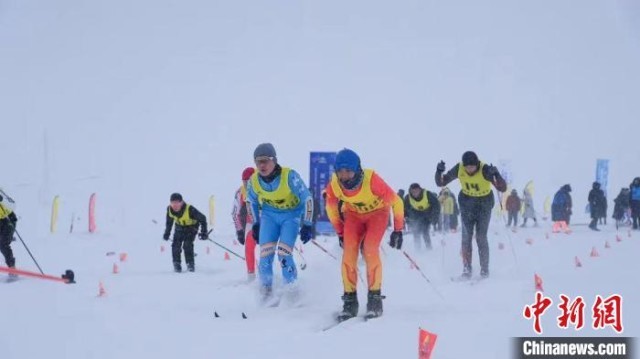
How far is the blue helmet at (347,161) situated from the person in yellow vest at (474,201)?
2832 mm

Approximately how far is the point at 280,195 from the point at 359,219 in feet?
3.24

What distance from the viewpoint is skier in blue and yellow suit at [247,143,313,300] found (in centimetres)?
670

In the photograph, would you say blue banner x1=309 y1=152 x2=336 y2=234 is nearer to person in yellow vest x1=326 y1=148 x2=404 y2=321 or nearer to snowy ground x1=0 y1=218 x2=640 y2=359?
snowy ground x1=0 y1=218 x2=640 y2=359

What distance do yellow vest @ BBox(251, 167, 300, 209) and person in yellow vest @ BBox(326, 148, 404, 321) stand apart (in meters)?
0.56

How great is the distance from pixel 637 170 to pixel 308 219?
6648cm

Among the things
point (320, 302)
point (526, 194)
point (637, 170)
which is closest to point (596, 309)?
point (320, 302)

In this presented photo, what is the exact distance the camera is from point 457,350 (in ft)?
15.1

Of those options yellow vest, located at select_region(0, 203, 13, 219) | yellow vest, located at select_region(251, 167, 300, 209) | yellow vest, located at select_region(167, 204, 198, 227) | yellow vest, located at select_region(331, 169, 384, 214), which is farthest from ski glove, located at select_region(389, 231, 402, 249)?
yellow vest, located at select_region(0, 203, 13, 219)

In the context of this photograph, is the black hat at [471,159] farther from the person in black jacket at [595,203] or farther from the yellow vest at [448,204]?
the person in black jacket at [595,203]

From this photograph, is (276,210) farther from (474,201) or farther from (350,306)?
(474,201)

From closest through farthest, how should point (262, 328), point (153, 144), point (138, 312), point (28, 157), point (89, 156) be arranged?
point (262, 328)
point (138, 312)
point (28, 157)
point (89, 156)
point (153, 144)

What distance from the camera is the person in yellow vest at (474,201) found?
28.0 feet

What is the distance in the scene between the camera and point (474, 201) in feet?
28.6

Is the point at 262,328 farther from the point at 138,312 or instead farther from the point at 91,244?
the point at 91,244
